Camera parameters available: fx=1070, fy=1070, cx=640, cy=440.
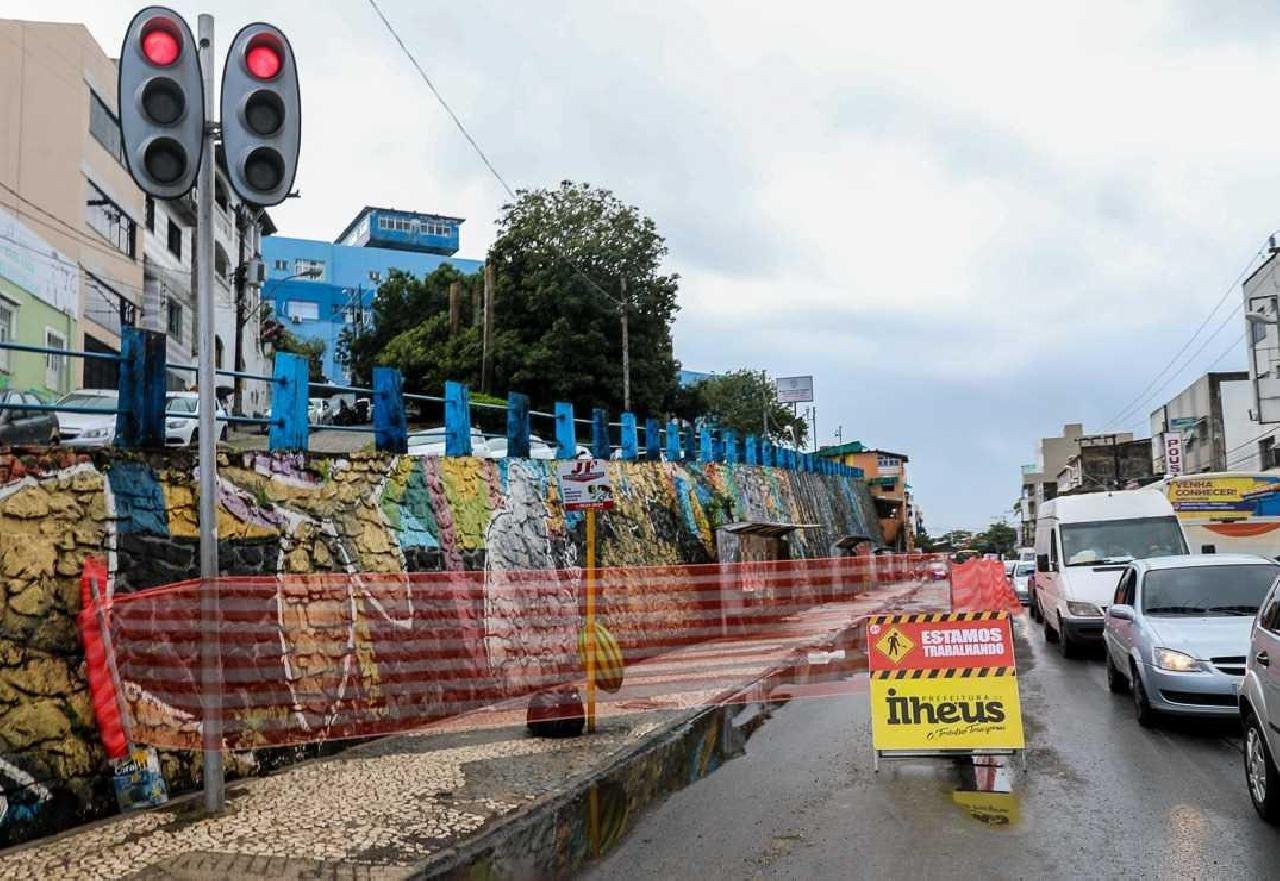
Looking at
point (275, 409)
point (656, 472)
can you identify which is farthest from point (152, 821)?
point (656, 472)

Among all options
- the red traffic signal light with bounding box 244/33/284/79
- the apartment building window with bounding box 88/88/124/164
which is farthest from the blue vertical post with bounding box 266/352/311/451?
the apartment building window with bounding box 88/88/124/164

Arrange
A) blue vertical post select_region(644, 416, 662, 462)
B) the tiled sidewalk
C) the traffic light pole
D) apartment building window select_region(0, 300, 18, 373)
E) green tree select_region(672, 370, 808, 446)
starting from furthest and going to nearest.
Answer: green tree select_region(672, 370, 808, 446)
apartment building window select_region(0, 300, 18, 373)
blue vertical post select_region(644, 416, 662, 462)
the traffic light pole
the tiled sidewalk

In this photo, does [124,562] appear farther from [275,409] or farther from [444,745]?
[444,745]

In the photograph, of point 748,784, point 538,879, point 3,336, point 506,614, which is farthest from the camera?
point 3,336

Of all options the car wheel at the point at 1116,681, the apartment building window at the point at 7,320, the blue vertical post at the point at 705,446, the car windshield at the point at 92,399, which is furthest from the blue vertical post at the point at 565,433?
the apartment building window at the point at 7,320

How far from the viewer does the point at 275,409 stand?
9719mm

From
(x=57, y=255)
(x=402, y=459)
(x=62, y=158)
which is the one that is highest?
(x=62, y=158)

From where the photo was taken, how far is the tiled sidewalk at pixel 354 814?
19.4ft

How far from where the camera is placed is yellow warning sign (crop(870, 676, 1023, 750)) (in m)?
8.27

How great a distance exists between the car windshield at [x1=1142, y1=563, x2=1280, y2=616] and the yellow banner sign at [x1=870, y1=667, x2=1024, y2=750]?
291cm

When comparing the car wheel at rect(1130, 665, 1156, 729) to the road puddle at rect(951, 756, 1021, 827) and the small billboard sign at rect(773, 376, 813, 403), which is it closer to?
the road puddle at rect(951, 756, 1021, 827)

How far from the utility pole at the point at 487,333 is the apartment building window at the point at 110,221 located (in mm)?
11507

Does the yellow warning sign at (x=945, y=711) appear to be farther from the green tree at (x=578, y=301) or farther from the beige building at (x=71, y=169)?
the green tree at (x=578, y=301)

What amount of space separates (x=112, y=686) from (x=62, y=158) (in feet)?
84.0
